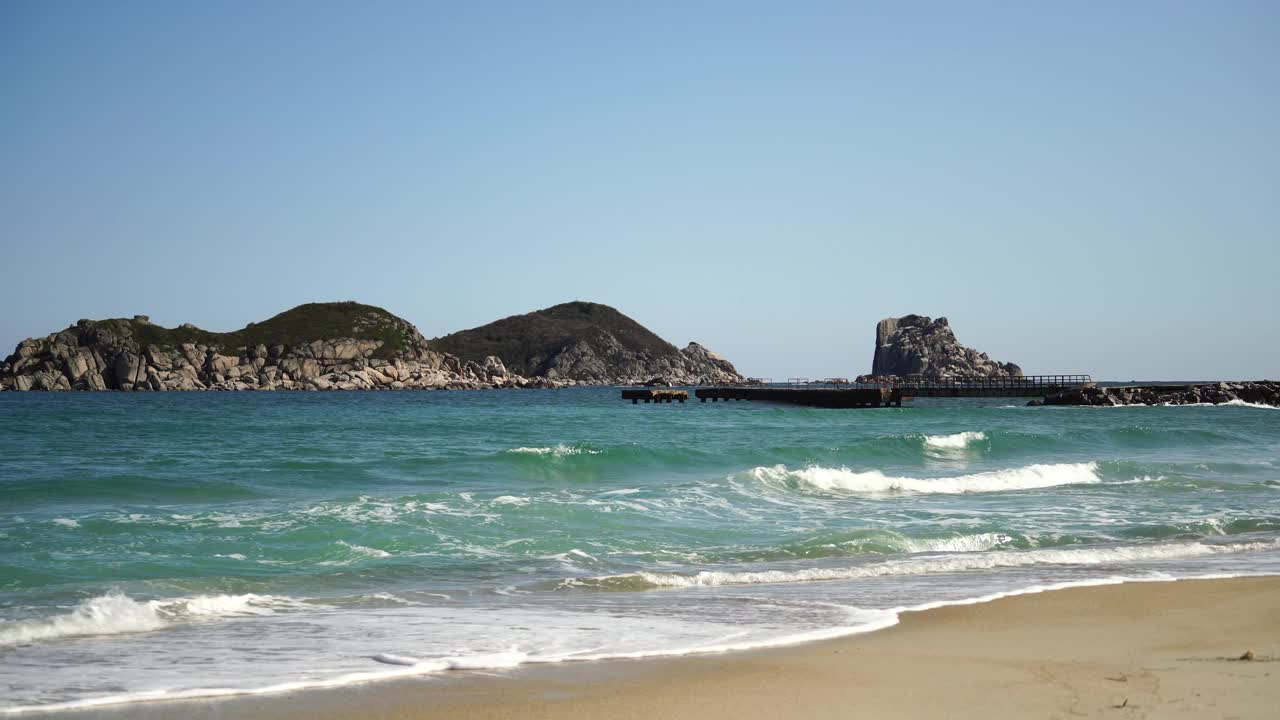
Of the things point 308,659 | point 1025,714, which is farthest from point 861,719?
point 308,659

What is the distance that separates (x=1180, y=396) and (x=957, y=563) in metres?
67.8

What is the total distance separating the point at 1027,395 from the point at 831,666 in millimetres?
75220

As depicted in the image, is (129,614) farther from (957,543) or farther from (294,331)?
(294,331)

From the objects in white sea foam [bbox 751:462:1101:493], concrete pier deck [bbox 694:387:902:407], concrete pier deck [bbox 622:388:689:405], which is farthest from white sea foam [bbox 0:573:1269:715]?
concrete pier deck [bbox 622:388:689:405]

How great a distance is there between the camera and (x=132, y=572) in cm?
1066

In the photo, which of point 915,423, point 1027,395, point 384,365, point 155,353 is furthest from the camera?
point 384,365

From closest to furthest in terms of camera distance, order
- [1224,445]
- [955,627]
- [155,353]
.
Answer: [955,627], [1224,445], [155,353]

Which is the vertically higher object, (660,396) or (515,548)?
(660,396)

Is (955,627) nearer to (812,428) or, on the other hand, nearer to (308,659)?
(308,659)

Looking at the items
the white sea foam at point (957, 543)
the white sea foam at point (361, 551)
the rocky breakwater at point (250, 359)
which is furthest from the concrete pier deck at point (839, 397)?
the rocky breakwater at point (250, 359)

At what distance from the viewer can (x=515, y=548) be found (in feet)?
41.1

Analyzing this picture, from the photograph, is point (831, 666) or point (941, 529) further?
point (941, 529)

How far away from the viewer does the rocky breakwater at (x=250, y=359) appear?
147000 millimetres

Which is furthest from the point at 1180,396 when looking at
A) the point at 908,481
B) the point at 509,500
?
the point at 509,500
